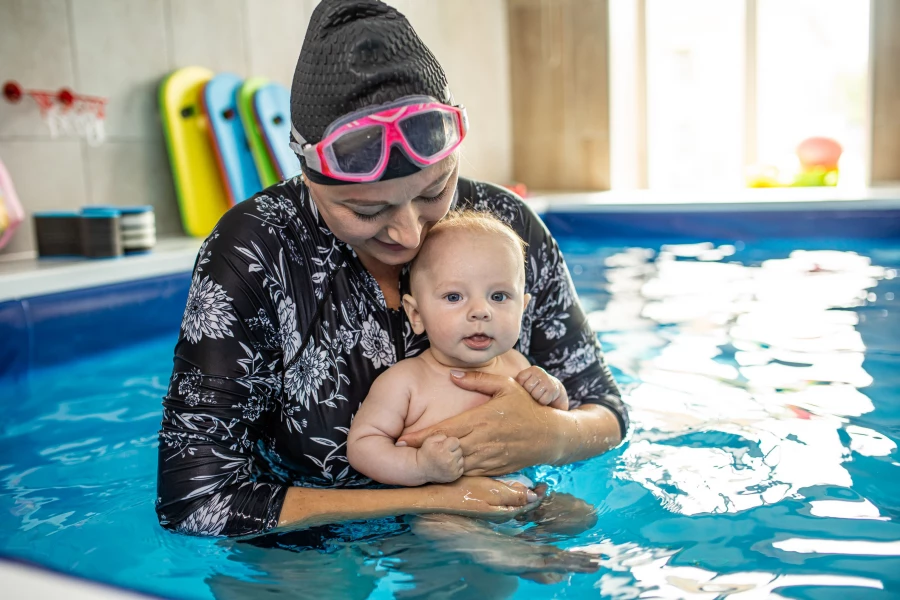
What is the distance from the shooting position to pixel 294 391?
6.72ft

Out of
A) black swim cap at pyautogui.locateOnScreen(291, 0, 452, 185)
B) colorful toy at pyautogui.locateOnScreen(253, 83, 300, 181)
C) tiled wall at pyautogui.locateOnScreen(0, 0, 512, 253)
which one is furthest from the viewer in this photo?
colorful toy at pyautogui.locateOnScreen(253, 83, 300, 181)

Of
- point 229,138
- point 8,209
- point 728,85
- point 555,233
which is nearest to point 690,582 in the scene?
point 8,209

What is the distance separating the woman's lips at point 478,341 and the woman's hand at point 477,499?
0.31 metres

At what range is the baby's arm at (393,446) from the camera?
191 centimetres

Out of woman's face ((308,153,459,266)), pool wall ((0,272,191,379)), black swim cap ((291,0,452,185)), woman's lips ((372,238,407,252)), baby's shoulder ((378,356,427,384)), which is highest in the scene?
black swim cap ((291,0,452,185))

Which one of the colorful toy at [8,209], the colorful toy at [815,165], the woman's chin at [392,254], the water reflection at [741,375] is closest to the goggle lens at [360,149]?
the woman's chin at [392,254]

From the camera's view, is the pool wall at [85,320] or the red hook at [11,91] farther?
the red hook at [11,91]

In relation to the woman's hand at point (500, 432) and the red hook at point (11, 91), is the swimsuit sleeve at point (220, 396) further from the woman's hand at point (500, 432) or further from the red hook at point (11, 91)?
the red hook at point (11, 91)

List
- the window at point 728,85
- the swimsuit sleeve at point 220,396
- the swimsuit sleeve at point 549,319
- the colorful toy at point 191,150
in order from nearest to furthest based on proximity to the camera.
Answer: the swimsuit sleeve at point 220,396
the swimsuit sleeve at point 549,319
the colorful toy at point 191,150
the window at point 728,85

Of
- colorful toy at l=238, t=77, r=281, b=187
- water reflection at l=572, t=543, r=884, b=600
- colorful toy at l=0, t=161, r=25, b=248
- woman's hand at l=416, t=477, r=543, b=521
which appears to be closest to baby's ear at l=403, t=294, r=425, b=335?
woman's hand at l=416, t=477, r=543, b=521

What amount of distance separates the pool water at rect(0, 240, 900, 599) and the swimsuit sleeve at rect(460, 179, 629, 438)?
21cm

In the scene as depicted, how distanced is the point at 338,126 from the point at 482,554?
93 cm

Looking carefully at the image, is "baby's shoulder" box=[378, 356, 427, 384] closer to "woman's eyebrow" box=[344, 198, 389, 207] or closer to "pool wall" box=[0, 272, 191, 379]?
"woman's eyebrow" box=[344, 198, 389, 207]

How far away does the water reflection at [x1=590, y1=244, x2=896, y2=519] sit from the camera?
2.45 meters
